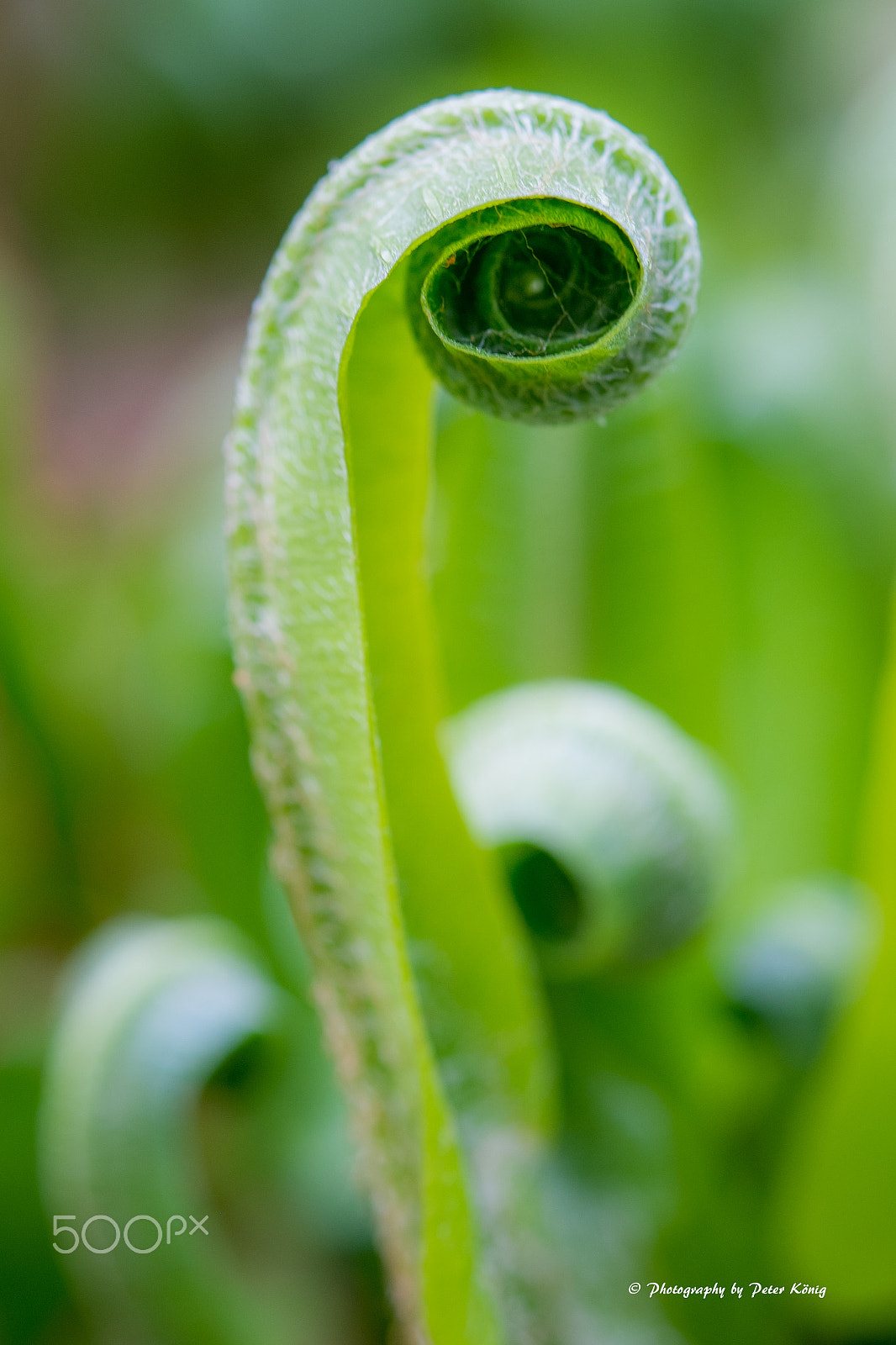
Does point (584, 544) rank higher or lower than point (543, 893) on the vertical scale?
higher

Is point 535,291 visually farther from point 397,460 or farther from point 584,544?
point 584,544

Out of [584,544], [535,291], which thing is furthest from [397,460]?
Answer: [584,544]

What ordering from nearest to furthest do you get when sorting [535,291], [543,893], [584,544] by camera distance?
[535,291] → [543,893] → [584,544]

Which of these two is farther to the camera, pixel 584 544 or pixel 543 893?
pixel 584 544

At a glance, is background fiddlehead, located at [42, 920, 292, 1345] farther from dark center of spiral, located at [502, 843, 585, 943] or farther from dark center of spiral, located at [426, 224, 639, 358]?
dark center of spiral, located at [426, 224, 639, 358]

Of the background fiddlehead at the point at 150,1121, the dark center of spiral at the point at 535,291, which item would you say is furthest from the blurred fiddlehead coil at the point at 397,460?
the background fiddlehead at the point at 150,1121

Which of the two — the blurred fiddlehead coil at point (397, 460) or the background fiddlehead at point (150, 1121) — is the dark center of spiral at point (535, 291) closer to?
the blurred fiddlehead coil at point (397, 460)

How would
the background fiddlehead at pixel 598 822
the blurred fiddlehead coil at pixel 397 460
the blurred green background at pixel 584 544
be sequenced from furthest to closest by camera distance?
the blurred green background at pixel 584 544 < the background fiddlehead at pixel 598 822 < the blurred fiddlehead coil at pixel 397 460

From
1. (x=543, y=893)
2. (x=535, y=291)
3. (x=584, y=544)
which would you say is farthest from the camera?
(x=584, y=544)
